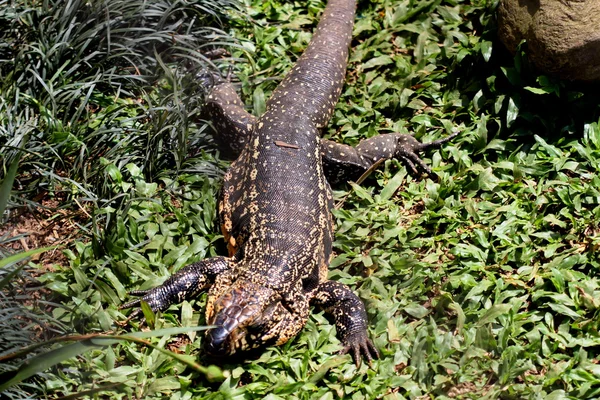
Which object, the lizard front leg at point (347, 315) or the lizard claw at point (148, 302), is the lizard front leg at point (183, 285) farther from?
the lizard front leg at point (347, 315)

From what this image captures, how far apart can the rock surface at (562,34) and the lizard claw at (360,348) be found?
319 centimetres

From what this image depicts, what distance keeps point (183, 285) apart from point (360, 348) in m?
1.57

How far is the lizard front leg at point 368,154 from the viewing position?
22.9 feet

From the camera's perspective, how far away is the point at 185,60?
7.77 metres

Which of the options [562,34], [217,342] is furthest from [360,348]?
[562,34]

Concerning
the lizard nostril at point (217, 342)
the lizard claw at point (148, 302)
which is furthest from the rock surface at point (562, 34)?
the lizard claw at point (148, 302)

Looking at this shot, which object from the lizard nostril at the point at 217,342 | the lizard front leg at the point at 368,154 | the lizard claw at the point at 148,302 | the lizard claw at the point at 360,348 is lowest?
the lizard claw at the point at 360,348

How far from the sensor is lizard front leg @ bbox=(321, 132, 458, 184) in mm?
6980

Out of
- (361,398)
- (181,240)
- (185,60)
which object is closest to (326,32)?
(185,60)

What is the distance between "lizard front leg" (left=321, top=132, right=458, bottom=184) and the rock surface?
1149 millimetres

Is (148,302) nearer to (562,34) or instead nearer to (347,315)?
(347,315)

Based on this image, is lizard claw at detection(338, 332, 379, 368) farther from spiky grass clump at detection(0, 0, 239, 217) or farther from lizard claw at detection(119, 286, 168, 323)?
spiky grass clump at detection(0, 0, 239, 217)

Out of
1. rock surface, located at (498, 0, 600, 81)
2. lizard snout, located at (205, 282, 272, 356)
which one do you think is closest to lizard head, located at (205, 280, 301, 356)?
lizard snout, located at (205, 282, 272, 356)

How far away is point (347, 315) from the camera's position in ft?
19.1
